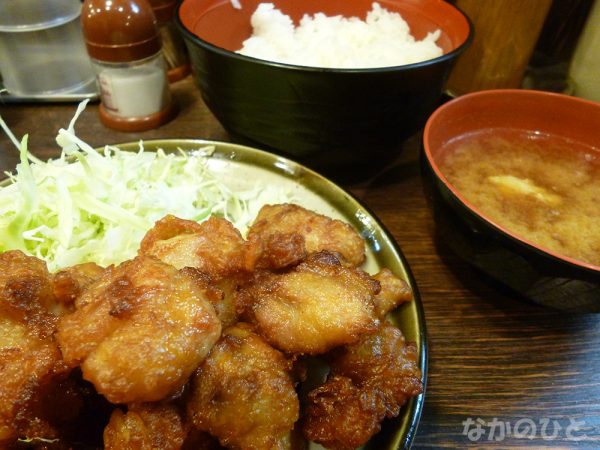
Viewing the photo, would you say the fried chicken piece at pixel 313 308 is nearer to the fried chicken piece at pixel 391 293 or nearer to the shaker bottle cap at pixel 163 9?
the fried chicken piece at pixel 391 293

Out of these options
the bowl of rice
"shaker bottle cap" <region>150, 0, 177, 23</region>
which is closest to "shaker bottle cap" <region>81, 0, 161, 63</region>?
the bowl of rice

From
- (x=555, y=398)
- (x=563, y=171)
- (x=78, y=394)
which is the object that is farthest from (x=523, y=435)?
(x=78, y=394)

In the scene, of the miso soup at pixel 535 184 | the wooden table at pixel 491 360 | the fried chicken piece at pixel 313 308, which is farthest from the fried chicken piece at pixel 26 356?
the miso soup at pixel 535 184

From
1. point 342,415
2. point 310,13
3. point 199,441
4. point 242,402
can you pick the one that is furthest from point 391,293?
point 310,13

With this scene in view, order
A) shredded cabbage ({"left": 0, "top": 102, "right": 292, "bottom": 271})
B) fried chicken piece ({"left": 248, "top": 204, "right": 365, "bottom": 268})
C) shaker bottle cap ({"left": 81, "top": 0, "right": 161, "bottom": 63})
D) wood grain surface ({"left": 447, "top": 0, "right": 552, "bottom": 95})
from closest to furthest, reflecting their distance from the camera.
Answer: fried chicken piece ({"left": 248, "top": 204, "right": 365, "bottom": 268}) → shredded cabbage ({"left": 0, "top": 102, "right": 292, "bottom": 271}) → shaker bottle cap ({"left": 81, "top": 0, "right": 161, "bottom": 63}) → wood grain surface ({"left": 447, "top": 0, "right": 552, "bottom": 95})

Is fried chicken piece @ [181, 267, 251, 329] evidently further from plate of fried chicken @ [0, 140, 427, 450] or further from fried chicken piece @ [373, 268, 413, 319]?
fried chicken piece @ [373, 268, 413, 319]

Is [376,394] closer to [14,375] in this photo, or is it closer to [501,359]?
[501,359]
